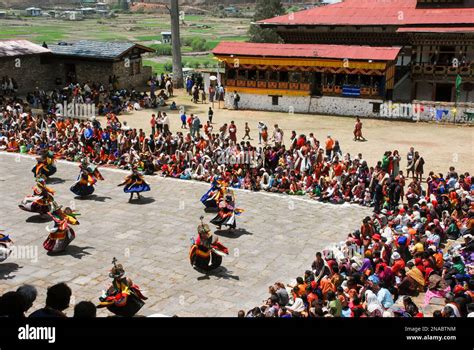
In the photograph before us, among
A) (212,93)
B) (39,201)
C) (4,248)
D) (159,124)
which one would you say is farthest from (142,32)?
(4,248)

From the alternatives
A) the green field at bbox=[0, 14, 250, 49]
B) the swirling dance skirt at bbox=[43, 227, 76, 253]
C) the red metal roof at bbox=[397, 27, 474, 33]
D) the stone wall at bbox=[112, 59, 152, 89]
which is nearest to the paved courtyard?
the swirling dance skirt at bbox=[43, 227, 76, 253]

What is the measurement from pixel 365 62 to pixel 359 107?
2886 mm

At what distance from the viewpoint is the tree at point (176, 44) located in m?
43.3

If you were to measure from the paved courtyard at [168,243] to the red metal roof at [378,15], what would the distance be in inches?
903

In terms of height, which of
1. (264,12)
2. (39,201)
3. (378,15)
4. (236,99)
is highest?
(264,12)

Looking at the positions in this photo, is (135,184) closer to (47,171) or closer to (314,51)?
(47,171)

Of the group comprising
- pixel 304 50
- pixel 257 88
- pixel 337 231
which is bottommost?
pixel 337 231

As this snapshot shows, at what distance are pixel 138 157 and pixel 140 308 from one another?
13166mm

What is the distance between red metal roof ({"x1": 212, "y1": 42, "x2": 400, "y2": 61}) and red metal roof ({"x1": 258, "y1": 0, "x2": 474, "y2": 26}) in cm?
362

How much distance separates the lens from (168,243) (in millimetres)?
16359

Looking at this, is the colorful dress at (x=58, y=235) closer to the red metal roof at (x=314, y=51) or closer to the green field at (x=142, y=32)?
the red metal roof at (x=314, y=51)

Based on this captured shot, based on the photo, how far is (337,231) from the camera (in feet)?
57.6

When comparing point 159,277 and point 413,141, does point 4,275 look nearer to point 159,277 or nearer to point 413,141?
point 159,277

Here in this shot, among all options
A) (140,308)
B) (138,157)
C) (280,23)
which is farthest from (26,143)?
(280,23)
